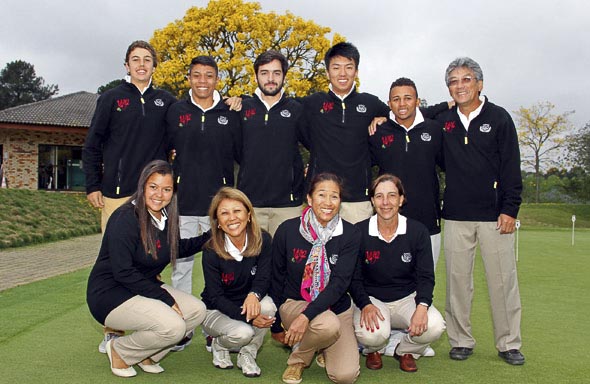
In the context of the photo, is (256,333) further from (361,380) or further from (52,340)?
(52,340)

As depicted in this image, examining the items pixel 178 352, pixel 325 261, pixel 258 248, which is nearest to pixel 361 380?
pixel 325 261

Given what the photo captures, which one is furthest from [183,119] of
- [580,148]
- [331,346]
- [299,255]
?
[580,148]

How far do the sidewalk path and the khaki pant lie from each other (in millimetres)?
4292

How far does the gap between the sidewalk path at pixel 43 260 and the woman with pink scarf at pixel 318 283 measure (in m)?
5.63

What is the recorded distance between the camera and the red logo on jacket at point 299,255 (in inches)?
179

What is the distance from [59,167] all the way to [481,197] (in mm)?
26412

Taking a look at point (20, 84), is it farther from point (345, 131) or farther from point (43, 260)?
point (345, 131)

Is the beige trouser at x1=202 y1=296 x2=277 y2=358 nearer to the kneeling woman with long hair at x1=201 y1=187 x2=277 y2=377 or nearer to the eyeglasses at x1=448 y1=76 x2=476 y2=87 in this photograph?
the kneeling woman with long hair at x1=201 y1=187 x2=277 y2=377

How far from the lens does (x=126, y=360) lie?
4.29 m

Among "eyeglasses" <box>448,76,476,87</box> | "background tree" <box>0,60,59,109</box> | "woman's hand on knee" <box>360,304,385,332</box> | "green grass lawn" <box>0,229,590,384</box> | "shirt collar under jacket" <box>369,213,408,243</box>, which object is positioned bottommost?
"green grass lawn" <box>0,229,590,384</box>

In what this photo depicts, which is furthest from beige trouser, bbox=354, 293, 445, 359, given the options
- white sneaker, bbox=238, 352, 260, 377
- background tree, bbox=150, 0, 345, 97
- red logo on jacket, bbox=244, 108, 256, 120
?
background tree, bbox=150, 0, 345, 97

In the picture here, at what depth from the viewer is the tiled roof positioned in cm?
2683

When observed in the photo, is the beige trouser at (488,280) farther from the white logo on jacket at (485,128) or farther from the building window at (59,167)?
the building window at (59,167)

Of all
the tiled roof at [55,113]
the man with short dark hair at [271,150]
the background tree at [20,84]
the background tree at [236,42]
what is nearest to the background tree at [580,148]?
the background tree at [236,42]
